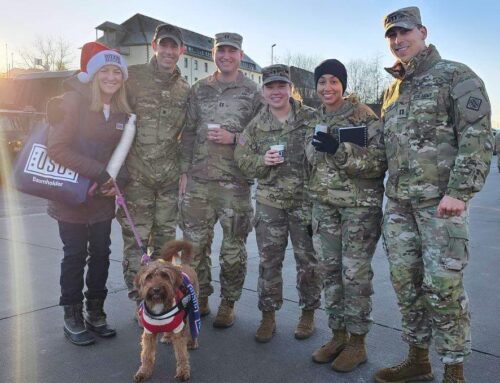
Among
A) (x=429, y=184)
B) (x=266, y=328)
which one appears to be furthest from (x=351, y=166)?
(x=266, y=328)

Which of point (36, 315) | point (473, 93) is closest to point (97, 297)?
point (36, 315)

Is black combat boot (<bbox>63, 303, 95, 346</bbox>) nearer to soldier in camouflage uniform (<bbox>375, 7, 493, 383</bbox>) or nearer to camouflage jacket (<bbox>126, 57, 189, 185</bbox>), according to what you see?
camouflage jacket (<bbox>126, 57, 189, 185</bbox>)

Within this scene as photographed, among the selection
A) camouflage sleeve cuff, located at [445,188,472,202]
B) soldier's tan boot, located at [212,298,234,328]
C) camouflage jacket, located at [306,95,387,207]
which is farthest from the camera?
soldier's tan boot, located at [212,298,234,328]

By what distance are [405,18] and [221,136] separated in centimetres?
180

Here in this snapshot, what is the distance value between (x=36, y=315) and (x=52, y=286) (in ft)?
2.66

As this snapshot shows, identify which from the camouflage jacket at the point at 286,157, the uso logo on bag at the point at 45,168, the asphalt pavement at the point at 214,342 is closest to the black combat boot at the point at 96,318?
the asphalt pavement at the point at 214,342

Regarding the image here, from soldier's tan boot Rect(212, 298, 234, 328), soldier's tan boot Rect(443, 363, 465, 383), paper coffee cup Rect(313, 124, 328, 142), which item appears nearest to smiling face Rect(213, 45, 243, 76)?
paper coffee cup Rect(313, 124, 328, 142)

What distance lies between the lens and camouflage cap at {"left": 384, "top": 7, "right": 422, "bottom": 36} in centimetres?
296

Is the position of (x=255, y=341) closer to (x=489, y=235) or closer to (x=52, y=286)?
(x=52, y=286)

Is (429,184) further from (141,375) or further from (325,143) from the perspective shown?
(141,375)

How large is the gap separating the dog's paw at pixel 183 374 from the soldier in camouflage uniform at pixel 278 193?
2.56 feet

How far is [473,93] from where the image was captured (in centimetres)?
272

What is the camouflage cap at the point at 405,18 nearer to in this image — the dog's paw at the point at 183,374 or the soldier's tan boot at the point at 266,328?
the soldier's tan boot at the point at 266,328

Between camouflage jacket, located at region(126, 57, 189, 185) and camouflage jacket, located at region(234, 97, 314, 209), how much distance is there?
0.77 metres
